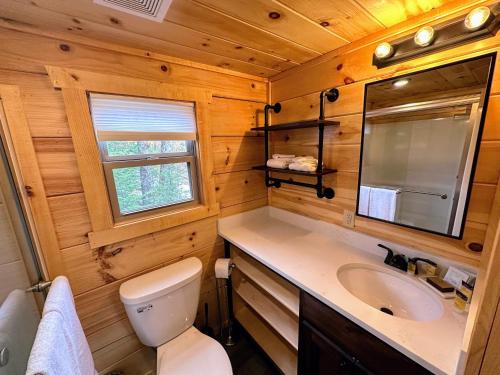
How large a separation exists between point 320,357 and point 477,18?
153cm

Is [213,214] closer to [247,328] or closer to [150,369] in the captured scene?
[247,328]

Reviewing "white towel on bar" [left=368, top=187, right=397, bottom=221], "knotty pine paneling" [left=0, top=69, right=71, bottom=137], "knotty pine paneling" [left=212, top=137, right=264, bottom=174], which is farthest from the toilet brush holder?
"knotty pine paneling" [left=0, top=69, right=71, bottom=137]

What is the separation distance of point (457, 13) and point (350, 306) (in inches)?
49.2

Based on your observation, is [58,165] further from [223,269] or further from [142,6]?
[223,269]

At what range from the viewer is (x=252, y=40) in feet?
3.46

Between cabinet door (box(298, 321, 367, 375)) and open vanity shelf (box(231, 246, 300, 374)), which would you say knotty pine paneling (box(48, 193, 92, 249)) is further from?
cabinet door (box(298, 321, 367, 375))

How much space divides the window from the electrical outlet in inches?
40.8

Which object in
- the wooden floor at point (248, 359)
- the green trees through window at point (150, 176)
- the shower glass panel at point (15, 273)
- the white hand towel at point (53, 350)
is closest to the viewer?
the white hand towel at point (53, 350)

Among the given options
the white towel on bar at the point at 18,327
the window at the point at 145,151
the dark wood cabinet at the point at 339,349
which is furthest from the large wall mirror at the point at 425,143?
the white towel on bar at the point at 18,327

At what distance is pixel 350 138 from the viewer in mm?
1226

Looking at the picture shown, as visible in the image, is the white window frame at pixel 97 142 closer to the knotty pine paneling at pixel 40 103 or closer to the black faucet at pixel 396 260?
the knotty pine paneling at pixel 40 103

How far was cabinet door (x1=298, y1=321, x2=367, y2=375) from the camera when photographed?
862 mm

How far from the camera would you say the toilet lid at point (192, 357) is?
1.02m

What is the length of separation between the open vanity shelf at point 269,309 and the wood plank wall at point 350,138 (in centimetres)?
56
